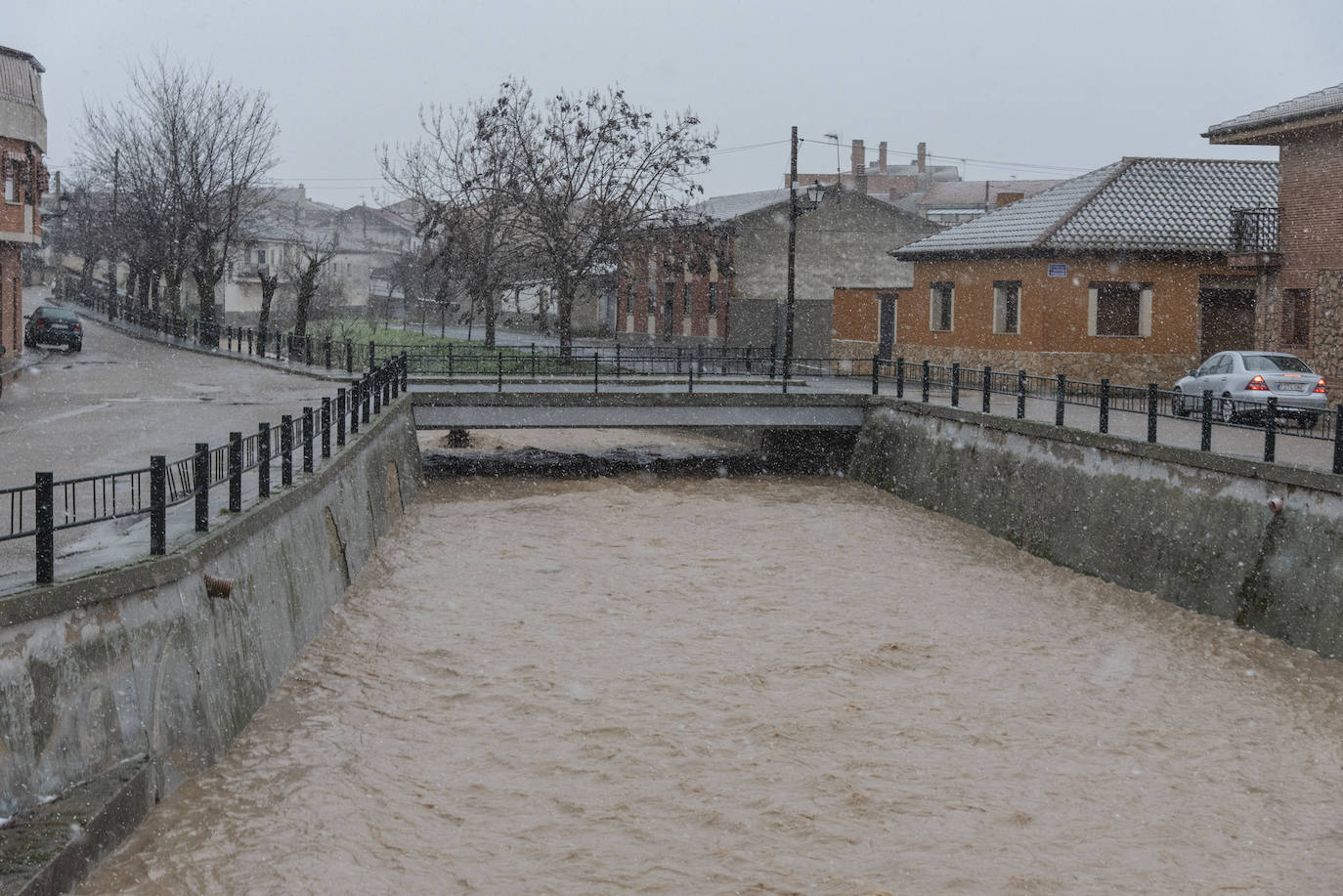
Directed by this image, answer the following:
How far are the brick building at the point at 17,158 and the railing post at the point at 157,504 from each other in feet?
84.0

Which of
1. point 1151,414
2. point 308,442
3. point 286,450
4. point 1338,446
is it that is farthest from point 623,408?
point 1338,446

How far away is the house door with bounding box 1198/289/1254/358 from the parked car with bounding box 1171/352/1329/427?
346 inches

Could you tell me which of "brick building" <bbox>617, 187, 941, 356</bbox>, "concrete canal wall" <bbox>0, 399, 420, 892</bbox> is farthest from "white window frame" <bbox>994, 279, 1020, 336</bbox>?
"concrete canal wall" <bbox>0, 399, 420, 892</bbox>

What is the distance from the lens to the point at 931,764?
11820 millimetres

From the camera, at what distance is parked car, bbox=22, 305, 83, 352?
39.9 m

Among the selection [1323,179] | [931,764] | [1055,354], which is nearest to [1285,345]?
[1323,179]

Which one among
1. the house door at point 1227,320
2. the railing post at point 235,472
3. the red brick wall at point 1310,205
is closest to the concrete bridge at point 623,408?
the red brick wall at point 1310,205

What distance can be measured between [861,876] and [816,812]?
1.14 meters

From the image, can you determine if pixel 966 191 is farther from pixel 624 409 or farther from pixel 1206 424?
pixel 1206 424

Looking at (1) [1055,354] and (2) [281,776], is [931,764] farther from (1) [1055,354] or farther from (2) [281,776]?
(1) [1055,354]

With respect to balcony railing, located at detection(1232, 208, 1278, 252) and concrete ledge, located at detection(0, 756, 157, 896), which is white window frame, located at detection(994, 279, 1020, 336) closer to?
balcony railing, located at detection(1232, 208, 1278, 252)

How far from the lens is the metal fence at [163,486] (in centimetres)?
841

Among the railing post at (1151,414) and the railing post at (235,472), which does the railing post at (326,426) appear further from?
the railing post at (1151,414)

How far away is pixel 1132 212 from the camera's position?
32469 mm
